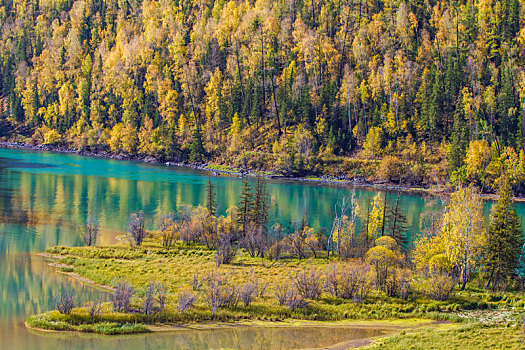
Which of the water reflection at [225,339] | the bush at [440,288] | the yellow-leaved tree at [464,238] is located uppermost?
the yellow-leaved tree at [464,238]

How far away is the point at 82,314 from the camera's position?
114 ft

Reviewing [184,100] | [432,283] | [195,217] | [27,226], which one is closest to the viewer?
[432,283]

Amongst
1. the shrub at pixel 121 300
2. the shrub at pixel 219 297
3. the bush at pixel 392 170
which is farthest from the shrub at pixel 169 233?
the bush at pixel 392 170

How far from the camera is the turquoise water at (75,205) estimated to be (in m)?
39.6

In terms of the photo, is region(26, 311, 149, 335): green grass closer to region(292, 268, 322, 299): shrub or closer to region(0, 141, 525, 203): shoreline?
region(292, 268, 322, 299): shrub

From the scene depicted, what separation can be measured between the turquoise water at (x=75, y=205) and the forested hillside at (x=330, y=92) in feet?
52.6

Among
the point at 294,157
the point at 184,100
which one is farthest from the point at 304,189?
the point at 184,100

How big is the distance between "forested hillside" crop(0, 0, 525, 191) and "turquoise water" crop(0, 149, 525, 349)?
52.6 ft

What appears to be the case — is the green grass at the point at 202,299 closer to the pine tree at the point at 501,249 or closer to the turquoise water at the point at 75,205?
the turquoise water at the point at 75,205

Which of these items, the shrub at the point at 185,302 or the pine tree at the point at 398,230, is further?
the pine tree at the point at 398,230

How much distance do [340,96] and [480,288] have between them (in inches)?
4172

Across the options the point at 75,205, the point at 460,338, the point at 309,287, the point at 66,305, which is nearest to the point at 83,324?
the point at 66,305

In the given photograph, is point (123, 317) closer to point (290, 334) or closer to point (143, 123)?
point (290, 334)

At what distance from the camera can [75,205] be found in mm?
85625
